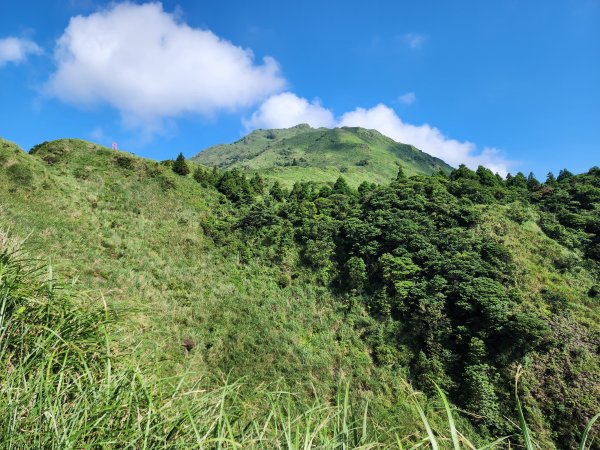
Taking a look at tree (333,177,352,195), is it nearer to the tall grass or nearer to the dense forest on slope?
the dense forest on slope

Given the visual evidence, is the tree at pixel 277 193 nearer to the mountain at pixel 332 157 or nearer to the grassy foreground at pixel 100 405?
the mountain at pixel 332 157

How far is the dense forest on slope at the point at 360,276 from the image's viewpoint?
17519mm

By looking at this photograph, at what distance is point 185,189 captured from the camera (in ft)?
114

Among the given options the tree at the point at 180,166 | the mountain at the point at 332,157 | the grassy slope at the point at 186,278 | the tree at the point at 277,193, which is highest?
the mountain at the point at 332,157

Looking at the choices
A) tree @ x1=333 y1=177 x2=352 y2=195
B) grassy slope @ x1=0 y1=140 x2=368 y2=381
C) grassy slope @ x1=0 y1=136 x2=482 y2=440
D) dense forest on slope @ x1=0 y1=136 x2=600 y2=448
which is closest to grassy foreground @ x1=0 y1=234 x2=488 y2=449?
A: dense forest on slope @ x1=0 y1=136 x2=600 y2=448

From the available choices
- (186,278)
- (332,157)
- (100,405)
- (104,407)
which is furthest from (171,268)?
(332,157)

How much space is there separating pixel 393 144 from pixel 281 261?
108727mm

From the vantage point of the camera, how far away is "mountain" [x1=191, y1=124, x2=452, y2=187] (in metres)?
63.7

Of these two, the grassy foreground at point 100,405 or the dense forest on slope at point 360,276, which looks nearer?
the grassy foreground at point 100,405

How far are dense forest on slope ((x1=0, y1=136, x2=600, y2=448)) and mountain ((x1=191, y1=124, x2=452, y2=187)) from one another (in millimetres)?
18423

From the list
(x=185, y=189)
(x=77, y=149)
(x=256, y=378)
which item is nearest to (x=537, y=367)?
(x=256, y=378)

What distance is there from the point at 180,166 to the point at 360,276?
24092 mm

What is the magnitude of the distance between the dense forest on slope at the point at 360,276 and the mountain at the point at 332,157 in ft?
60.4

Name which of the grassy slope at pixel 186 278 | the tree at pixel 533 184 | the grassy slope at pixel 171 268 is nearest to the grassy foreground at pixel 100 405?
the grassy slope at pixel 186 278
